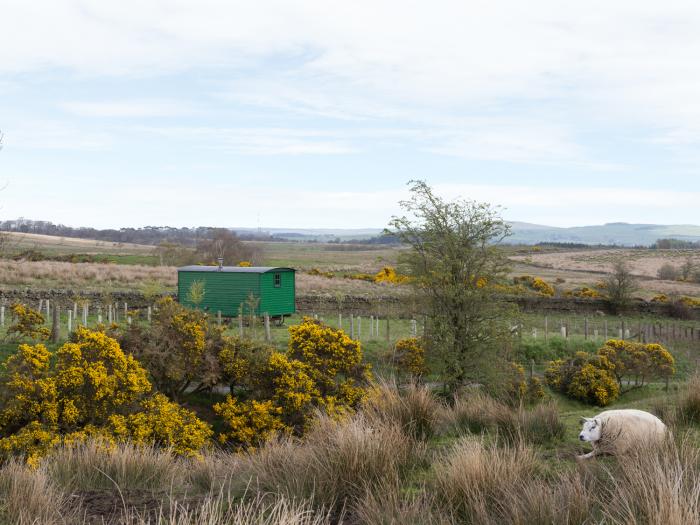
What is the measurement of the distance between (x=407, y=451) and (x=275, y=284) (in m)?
25.3

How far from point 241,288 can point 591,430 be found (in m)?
24.4

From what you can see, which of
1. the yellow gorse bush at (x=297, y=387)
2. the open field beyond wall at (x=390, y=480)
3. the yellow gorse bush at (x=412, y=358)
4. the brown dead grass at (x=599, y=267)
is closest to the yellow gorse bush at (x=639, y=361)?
the yellow gorse bush at (x=412, y=358)

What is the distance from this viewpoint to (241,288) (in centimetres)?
3080

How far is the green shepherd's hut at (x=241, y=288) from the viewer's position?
30609mm

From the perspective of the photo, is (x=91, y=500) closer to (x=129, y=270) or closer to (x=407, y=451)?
(x=407, y=451)

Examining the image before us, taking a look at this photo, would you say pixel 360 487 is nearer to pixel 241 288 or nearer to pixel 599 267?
pixel 241 288

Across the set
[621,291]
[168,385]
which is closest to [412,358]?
[168,385]

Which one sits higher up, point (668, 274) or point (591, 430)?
point (591, 430)

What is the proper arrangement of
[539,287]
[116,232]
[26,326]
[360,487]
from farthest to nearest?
[116,232], [539,287], [26,326], [360,487]

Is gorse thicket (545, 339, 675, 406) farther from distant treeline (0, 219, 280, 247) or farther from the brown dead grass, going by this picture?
distant treeline (0, 219, 280, 247)

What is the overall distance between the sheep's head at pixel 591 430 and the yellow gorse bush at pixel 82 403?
7126 mm

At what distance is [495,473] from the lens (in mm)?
5340

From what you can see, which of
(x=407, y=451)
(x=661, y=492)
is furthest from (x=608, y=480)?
(x=407, y=451)

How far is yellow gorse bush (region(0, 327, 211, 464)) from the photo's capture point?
38.5 feet
